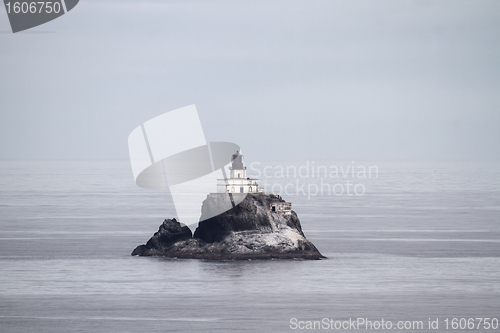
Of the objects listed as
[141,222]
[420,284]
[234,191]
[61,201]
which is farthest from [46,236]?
[61,201]

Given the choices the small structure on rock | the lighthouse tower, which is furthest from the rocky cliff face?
the lighthouse tower

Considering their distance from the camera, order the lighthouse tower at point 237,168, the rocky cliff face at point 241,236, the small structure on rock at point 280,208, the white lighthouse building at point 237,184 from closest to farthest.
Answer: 1. the rocky cliff face at point 241,236
2. the small structure on rock at point 280,208
3. the white lighthouse building at point 237,184
4. the lighthouse tower at point 237,168

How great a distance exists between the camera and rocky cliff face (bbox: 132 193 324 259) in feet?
264

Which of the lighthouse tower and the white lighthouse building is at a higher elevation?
the lighthouse tower

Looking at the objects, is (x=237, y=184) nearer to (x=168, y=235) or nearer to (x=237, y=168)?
(x=237, y=168)

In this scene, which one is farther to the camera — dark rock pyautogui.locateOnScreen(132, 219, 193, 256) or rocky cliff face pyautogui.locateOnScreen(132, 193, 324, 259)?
dark rock pyautogui.locateOnScreen(132, 219, 193, 256)

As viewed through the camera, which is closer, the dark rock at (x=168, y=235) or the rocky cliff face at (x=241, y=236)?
the rocky cliff face at (x=241, y=236)

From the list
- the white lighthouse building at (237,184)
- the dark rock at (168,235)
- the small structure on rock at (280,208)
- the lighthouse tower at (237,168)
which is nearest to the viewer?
the dark rock at (168,235)

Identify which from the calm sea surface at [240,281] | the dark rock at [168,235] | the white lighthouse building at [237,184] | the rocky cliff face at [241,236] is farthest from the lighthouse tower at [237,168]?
the calm sea surface at [240,281]

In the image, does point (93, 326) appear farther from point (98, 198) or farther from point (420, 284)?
point (98, 198)

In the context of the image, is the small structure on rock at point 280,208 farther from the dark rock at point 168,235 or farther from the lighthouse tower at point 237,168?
the dark rock at point 168,235

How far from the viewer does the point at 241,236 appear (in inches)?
3174

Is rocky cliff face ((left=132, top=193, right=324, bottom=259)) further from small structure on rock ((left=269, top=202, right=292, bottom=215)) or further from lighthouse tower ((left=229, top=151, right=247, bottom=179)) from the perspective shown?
lighthouse tower ((left=229, top=151, right=247, bottom=179))

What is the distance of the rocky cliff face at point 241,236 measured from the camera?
80.5 m
